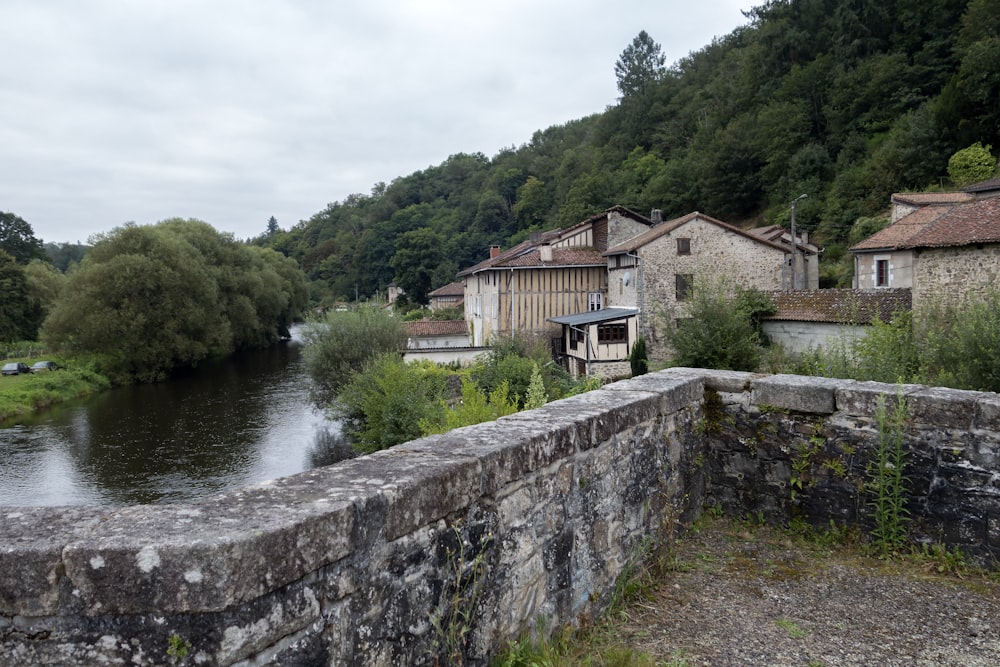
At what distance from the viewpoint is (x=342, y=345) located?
947 inches

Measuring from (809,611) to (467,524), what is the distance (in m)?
2.01

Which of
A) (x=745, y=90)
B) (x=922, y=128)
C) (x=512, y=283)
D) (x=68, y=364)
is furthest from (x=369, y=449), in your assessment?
(x=745, y=90)

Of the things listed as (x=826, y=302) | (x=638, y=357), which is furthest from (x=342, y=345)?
(x=826, y=302)

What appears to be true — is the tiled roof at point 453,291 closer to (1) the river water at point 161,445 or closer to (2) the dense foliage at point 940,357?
(1) the river water at point 161,445

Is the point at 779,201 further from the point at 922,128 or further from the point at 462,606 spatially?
the point at 462,606

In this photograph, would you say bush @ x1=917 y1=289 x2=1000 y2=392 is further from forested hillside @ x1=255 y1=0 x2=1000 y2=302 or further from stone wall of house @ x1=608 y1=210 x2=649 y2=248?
forested hillside @ x1=255 y1=0 x2=1000 y2=302

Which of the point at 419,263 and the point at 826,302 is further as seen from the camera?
the point at 419,263

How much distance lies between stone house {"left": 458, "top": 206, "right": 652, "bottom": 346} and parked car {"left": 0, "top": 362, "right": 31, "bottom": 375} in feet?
73.1

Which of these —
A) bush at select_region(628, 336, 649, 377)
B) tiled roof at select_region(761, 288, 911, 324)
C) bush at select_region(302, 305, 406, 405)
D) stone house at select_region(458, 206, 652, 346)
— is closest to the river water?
bush at select_region(302, 305, 406, 405)

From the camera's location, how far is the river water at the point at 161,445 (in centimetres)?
1642

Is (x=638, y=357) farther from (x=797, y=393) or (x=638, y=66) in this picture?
(x=638, y=66)

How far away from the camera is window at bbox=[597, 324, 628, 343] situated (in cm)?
2459

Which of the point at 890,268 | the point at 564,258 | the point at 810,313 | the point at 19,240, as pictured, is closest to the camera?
the point at 810,313

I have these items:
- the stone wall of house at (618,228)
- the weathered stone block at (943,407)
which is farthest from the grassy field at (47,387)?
the weathered stone block at (943,407)
